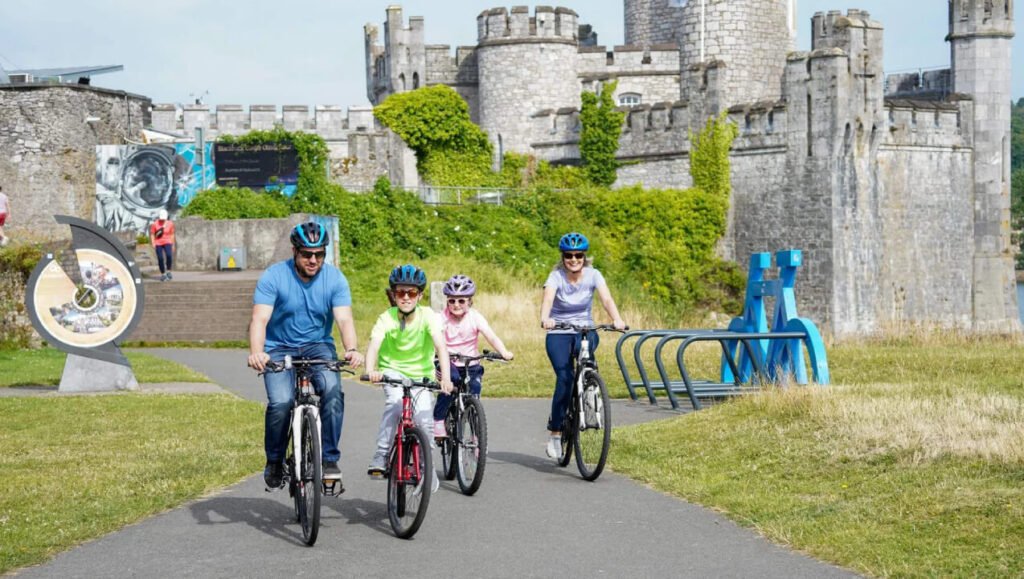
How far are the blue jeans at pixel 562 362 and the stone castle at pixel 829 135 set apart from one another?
26844 millimetres

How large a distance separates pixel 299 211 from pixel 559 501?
1209 inches

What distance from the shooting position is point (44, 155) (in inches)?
1801

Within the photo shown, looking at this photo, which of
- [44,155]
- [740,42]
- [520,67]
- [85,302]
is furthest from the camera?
[520,67]

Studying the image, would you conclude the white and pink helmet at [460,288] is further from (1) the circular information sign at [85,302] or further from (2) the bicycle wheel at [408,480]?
(1) the circular information sign at [85,302]

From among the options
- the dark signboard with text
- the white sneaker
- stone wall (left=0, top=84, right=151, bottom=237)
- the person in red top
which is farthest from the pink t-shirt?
stone wall (left=0, top=84, right=151, bottom=237)

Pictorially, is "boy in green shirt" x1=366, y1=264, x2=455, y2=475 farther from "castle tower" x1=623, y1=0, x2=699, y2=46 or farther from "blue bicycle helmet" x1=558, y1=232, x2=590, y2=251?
"castle tower" x1=623, y1=0, x2=699, y2=46

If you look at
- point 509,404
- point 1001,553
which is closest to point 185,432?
point 509,404

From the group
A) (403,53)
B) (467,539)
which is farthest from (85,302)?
(403,53)

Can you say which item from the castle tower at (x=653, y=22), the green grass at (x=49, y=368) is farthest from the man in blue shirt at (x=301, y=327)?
the castle tower at (x=653, y=22)

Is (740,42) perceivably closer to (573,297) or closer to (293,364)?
(573,297)

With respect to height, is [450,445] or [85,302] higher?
[85,302]

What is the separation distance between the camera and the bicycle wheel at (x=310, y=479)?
8430mm

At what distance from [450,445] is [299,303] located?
220 cm

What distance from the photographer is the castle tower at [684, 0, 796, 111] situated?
4284 centimetres
